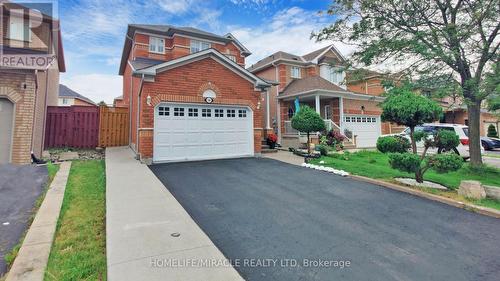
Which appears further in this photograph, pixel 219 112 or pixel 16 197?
pixel 219 112

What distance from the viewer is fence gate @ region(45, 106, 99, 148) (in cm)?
1188

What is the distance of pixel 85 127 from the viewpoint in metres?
12.4

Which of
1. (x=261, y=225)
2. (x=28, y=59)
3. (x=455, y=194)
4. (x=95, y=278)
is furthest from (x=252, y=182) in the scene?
(x=28, y=59)

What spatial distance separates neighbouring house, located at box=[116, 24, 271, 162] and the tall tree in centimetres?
454

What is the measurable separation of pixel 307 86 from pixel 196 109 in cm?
903

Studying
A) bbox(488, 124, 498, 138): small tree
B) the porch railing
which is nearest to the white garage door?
the porch railing

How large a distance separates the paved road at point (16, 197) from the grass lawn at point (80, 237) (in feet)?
1.65

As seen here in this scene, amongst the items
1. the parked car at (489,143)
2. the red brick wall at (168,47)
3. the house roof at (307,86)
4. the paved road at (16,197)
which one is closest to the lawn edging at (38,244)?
the paved road at (16,197)

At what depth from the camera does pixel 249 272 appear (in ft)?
8.61

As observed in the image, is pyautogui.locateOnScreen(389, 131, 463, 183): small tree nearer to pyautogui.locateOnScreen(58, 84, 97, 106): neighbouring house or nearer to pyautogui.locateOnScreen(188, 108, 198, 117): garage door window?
pyautogui.locateOnScreen(188, 108, 198, 117): garage door window

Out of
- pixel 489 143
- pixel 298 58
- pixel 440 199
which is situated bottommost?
pixel 440 199

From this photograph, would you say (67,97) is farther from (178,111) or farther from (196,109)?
(196,109)

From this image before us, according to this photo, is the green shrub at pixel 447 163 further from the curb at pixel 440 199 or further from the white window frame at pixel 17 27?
the white window frame at pixel 17 27

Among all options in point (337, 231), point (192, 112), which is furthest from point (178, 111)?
point (337, 231)
